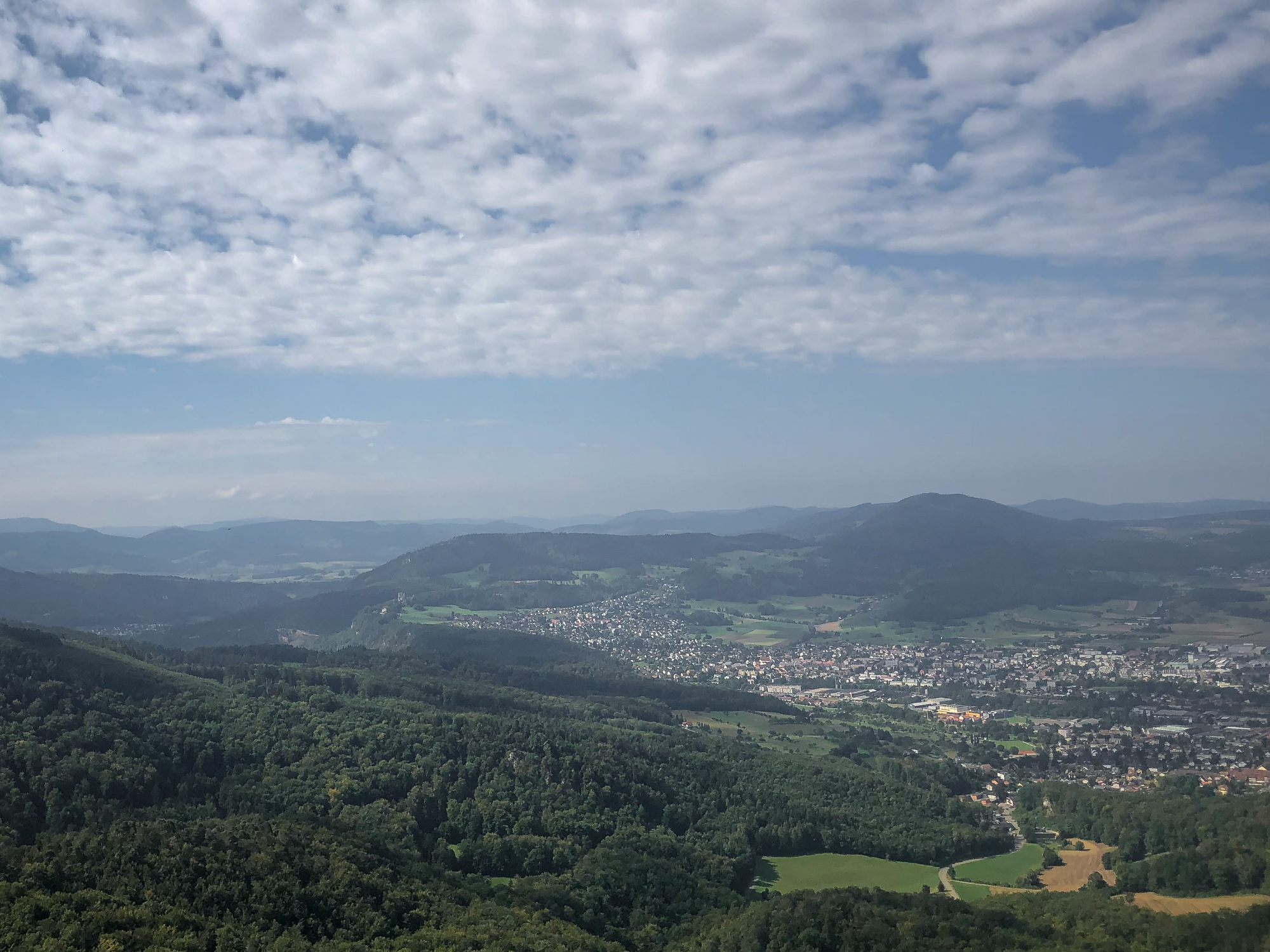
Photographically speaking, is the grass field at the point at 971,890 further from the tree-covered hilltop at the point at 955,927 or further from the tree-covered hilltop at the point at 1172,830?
the tree-covered hilltop at the point at 955,927

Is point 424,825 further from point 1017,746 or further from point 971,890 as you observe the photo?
point 1017,746

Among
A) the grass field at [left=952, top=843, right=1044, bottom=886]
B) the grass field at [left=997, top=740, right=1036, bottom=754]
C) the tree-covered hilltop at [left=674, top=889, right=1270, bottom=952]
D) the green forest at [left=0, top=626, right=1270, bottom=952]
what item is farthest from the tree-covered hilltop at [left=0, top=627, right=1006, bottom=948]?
the grass field at [left=997, top=740, right=1036, bottom=754]

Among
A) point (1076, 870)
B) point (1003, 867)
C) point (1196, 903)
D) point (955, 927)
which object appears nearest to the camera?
point (955, 927)

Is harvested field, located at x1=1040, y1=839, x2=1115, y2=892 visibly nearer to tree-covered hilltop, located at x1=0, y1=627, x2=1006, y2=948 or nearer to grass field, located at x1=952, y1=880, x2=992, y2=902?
grass field, located at x1=952, y1=880, x2=992, y2=902

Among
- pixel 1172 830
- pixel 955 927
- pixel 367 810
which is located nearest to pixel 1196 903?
pixel 955 927

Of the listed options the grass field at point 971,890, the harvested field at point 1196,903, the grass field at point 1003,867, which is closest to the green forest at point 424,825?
the grass field at point 1003,867

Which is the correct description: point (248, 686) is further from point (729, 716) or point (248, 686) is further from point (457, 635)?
point (457, 635)
